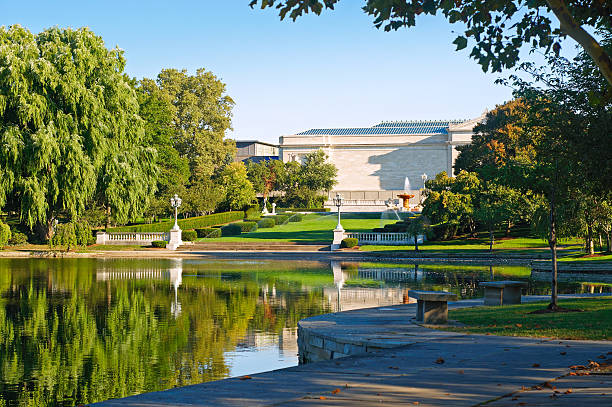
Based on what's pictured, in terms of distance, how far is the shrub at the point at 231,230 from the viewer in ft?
198

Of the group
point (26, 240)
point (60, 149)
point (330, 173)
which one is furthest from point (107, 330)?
point (330, 173)

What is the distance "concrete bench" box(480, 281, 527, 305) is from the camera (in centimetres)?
1791

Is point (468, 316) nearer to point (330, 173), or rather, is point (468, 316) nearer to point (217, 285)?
point (217, 285)

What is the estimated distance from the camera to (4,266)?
115 feet

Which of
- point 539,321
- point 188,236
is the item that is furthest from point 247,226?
point 539,321

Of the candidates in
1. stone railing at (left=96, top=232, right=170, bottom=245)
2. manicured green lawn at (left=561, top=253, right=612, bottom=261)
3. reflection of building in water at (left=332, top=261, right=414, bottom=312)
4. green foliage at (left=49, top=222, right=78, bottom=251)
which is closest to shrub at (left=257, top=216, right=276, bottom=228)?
stone railing at (left=96, top=232, right=170, bottom=245)

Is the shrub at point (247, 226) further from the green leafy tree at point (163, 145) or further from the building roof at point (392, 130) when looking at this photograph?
the building roof at point (392, 130)

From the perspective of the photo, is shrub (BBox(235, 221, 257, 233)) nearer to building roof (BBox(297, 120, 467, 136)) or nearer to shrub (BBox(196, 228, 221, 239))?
shrub (BBox(196, 228, 221, 239))

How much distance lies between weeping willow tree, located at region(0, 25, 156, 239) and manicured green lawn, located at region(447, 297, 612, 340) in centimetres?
2776

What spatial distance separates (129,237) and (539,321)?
146ft

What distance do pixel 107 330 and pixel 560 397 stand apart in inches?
441

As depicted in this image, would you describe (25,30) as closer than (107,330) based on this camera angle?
No

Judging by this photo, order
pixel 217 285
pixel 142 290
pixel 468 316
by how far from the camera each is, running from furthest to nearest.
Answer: pixel 217 285
pixel 142 290
pixel 468 316

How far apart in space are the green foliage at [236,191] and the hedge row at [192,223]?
2779 mm
